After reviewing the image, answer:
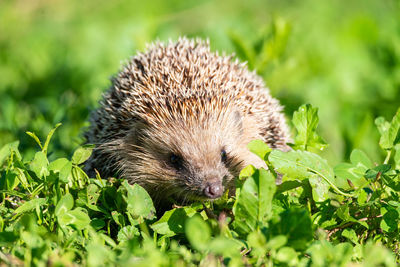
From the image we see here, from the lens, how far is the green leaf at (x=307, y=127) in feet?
8.80

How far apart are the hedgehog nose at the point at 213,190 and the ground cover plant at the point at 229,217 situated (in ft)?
0.16

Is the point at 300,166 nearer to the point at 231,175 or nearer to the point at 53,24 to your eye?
the point at 231,175

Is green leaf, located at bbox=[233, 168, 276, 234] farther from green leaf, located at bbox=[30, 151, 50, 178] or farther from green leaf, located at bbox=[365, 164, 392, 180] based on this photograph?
green leaf, located at bbox=[30, 151, 50, 178]

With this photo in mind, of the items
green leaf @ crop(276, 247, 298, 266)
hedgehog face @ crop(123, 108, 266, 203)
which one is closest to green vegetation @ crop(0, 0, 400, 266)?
green leaf @ crop(276, 247, 298, 266)

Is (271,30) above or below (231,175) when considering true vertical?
above

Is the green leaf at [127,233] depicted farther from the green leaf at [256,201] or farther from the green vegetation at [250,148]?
the green leaf at [256,201]

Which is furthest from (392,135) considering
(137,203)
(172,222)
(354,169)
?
(137,203)

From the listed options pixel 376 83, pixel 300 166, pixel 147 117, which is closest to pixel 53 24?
pixel 376 83

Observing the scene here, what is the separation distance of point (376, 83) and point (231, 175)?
297 cm

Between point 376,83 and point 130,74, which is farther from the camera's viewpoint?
point 376,83

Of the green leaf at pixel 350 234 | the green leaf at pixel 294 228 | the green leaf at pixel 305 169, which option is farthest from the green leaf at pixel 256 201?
the green leaf at pixel 350 234

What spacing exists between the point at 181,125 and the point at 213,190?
543 millimetres

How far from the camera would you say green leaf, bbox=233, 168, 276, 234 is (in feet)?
7.13

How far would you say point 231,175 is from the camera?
3.05 metres
